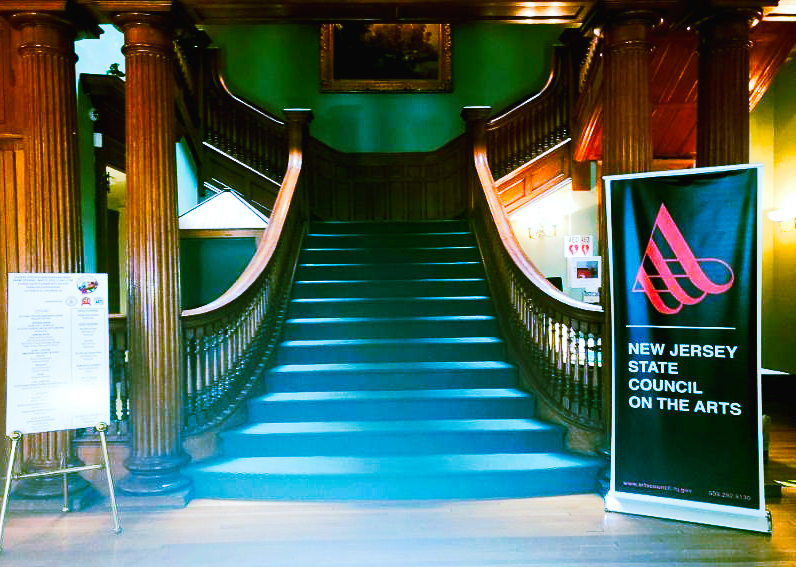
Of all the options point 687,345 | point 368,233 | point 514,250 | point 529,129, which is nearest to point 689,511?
point 687,345

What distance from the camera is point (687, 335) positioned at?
3.64 m

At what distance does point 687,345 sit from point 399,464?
1958 mm

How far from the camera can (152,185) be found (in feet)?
13.3

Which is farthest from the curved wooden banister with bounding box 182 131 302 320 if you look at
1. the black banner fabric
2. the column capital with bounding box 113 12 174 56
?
the black banner fabric

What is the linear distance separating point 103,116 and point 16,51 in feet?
6.22

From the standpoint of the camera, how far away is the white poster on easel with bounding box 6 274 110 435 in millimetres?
3486

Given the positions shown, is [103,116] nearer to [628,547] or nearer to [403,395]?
[403,395]

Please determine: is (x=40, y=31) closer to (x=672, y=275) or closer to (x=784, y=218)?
(x=672, y=275)

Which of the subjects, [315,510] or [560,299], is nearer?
[315,510]

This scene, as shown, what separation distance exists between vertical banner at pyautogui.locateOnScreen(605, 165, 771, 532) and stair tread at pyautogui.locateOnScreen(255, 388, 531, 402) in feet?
3.73

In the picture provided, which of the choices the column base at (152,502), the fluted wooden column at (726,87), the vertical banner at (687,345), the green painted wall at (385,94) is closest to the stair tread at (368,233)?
the green painted wall at (385,94)

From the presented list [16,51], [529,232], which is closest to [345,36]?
[529,232]

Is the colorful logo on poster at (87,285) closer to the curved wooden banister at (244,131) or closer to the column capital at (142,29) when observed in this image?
the column capital at (142,29)

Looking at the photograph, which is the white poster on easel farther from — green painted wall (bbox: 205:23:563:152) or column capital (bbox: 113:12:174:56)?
green painted wall (bbox: 205:23:563:152)
